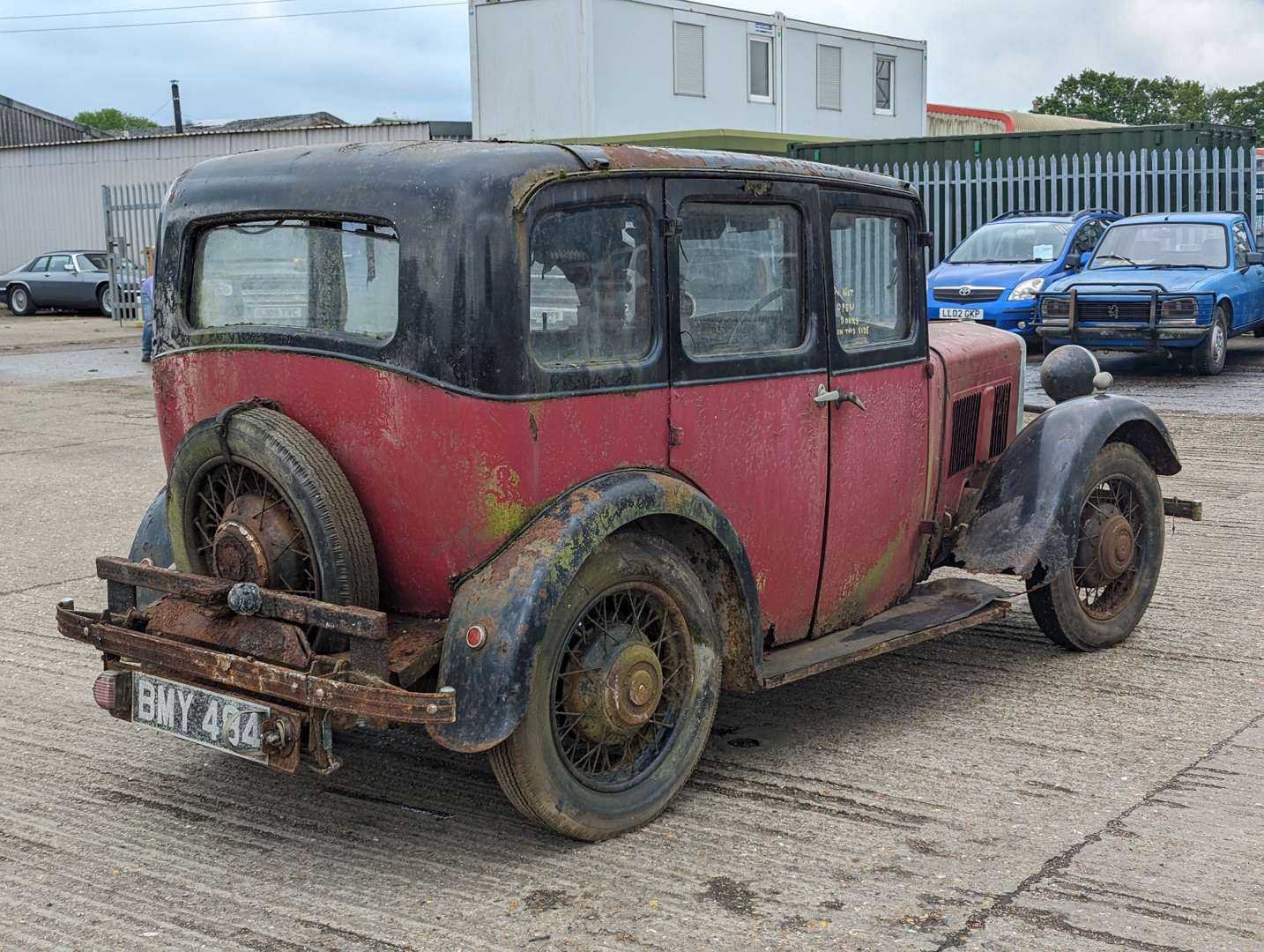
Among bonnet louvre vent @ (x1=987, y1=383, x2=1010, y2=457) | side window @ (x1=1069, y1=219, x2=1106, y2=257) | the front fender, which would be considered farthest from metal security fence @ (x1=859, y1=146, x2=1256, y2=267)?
the front fender

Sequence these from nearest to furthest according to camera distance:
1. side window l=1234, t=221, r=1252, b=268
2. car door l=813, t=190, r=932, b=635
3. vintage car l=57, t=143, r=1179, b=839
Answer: vintage car l=57, t=143, r=1179, b=839 < car door l=813, t=190, r=932, b=635 < side window l=1234, t=221, r=1252, b=268

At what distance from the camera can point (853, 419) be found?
4.94 m

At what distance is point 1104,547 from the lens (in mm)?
5707

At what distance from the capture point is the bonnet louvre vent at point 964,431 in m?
5.64

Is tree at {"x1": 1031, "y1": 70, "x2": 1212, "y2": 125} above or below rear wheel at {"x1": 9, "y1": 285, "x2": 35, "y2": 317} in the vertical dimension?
above

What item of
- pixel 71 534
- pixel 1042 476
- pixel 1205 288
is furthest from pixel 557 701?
pixel 1205 288

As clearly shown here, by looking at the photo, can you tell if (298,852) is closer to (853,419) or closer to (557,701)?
(557,701)

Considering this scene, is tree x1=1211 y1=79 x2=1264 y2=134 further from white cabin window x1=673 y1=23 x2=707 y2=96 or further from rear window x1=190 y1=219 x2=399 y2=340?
rear window x1=190 y1=219 x2=399 y2=340

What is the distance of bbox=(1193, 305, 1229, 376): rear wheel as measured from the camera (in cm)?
1511

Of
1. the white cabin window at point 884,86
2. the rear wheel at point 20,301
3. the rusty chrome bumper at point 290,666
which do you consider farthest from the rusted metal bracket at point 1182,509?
the white cabin window at point 884,86

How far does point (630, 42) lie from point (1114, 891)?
88.8ft

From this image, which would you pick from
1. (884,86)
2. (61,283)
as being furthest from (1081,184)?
(61,283)

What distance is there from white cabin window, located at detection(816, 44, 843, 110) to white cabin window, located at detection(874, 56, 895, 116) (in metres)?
1.55

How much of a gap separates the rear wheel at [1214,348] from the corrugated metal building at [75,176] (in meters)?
19.5
